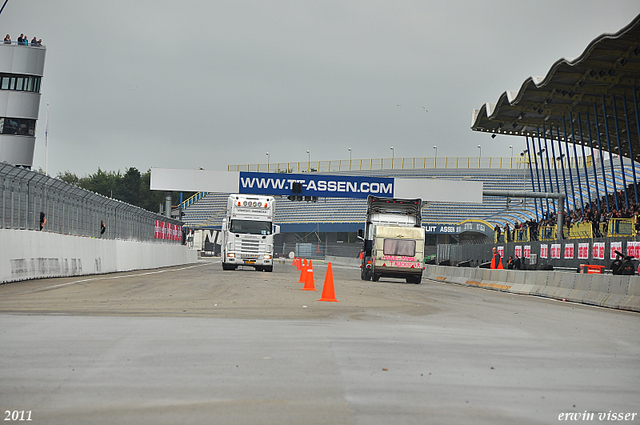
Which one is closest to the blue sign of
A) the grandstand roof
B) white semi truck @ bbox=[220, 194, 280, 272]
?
the grandstand roof

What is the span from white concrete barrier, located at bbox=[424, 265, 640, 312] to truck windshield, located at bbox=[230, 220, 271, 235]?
1009 cm

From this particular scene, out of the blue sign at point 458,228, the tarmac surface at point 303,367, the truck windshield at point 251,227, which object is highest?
the blue sign at point 458,228

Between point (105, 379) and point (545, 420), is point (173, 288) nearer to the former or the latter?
point (105, 379)

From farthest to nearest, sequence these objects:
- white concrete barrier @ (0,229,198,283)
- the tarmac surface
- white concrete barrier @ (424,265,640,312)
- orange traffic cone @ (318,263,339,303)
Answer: white concrete barrier @ (0,229,198,283), white concrete barrier @ (424,265,640,312), orange traffic cone @ (318,263,339,303), the tarmac surface

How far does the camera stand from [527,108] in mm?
47531

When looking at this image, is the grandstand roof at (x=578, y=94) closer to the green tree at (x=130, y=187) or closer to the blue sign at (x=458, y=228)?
the blue sign at (x=458, y=228)

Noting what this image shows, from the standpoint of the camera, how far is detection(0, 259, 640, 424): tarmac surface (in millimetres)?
5355

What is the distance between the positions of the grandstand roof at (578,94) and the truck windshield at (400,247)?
39.4 feet

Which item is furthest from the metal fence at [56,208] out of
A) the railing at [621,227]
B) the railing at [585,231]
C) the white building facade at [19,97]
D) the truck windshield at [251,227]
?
the white building facade at [19,97]

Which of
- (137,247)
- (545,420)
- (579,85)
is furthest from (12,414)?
(579,85)

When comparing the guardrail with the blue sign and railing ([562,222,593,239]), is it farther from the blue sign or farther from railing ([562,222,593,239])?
the blue sign

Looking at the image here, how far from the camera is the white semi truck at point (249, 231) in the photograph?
125ft

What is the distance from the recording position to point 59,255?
23906mm

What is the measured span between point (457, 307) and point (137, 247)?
22.9 m
